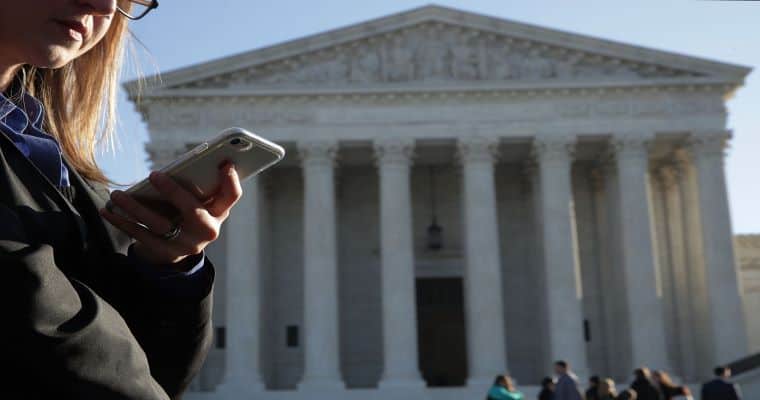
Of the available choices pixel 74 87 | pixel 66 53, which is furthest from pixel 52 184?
pixel 74 87

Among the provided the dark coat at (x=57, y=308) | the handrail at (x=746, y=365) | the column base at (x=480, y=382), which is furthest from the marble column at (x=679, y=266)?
the dark coat at (x=57, y=308)

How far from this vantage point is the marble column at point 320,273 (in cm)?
4134

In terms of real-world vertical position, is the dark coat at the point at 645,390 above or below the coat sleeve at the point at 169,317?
below

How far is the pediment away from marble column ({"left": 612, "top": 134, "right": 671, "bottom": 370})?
3824 millimetres

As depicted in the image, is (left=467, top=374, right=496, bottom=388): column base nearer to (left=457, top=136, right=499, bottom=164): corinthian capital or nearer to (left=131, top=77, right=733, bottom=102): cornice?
(left=457, top=136, right=499, bottom=164): corinthian capital

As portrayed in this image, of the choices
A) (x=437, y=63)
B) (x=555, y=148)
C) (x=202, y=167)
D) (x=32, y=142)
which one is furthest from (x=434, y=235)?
(x=32, y=142)

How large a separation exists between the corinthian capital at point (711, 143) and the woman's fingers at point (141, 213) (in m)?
44.0

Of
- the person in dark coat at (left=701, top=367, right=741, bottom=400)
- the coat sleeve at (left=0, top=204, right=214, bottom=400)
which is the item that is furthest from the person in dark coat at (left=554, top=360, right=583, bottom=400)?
the coat sleeve at (left=0, top=204, right=214, bottom=400)

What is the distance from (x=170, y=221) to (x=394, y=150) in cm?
4147

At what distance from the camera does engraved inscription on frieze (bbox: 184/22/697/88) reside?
144ft

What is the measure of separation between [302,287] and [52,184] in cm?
4545

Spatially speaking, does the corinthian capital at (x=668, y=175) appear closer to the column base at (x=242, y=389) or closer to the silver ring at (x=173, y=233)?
the column base at (x=242, y=389)

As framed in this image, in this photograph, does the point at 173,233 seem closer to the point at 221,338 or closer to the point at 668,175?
the point at 221,338

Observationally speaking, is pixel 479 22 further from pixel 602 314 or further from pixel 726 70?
pixel 602 314
